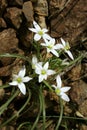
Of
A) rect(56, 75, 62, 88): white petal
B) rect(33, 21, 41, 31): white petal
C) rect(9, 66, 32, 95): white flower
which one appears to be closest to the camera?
rect(9, 66, 32, 95): white flower

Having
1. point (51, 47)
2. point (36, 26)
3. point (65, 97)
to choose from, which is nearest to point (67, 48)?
point (51, 47)

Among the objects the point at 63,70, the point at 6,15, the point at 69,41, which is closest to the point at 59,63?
the point at 63,70

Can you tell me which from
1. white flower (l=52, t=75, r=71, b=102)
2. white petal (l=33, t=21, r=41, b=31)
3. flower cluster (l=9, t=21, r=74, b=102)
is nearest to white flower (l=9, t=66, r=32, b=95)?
flower cluster (l=9, t=21, r=74, b=102)

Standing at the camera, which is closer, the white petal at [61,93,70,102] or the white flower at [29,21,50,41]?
the white petal at [61,93,70,102]

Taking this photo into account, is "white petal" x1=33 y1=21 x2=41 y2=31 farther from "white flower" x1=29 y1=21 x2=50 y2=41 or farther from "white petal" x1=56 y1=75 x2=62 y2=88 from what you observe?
"white petal" x1=56 y1=75 x2=62 y2=88

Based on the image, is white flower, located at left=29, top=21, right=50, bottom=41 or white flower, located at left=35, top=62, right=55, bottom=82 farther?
white flower, located at left=29, top=21, right=50, bottom=41

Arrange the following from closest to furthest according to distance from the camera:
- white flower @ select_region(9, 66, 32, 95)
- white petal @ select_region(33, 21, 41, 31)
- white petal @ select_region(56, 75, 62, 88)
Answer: white flower @ select_region(9, 66, 32, 95) < white petal @ select_region(56, 75, 62, 88) < white petal @ select_region(33, 21, 41, 31)

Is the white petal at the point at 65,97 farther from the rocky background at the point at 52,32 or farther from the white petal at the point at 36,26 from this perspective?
the white petal at the point at 36,26

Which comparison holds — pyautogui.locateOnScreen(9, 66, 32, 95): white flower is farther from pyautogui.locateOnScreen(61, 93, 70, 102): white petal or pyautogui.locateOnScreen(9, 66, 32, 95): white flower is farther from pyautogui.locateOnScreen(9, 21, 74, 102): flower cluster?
pyautogui.locateOnScreen(61, 93, 70, 102): white petal

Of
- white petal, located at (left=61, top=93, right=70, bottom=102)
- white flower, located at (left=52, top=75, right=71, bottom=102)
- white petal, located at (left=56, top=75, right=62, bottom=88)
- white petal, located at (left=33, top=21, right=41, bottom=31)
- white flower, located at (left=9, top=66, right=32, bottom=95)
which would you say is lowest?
white petal, located at (left=61, top=93, right=70, bottom=102)

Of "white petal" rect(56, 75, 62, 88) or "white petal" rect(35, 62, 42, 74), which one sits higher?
"white petal" rect(35, 62, 42, 74)

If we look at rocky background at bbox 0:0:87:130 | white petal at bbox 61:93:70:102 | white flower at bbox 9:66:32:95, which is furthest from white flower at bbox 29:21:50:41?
white petal at bbox 61:93:70:102
